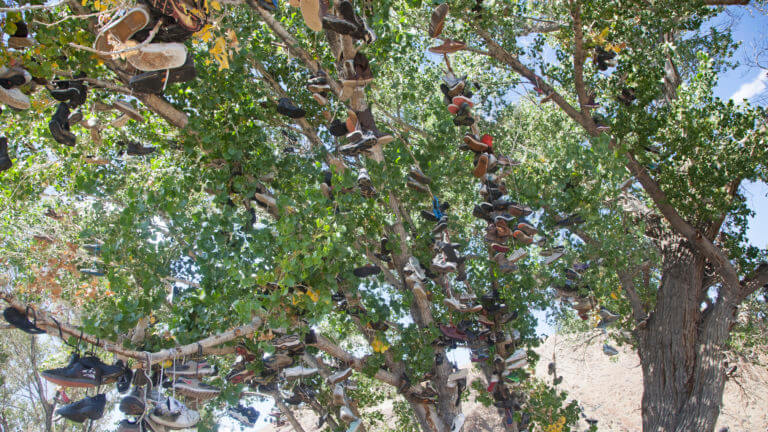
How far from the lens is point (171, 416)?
3191mm

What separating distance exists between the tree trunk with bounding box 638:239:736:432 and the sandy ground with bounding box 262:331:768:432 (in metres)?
3.24

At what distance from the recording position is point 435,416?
16.0ft

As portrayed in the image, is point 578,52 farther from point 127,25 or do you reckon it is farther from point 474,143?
point 127,25

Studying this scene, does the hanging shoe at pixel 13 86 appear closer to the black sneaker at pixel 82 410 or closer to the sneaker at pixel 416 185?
the black sneaker at pixel 82 410

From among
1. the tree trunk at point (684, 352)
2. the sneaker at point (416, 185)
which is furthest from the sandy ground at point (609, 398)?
the sneaker at point (416, 185)

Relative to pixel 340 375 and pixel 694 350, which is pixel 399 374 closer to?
pixel 340 375

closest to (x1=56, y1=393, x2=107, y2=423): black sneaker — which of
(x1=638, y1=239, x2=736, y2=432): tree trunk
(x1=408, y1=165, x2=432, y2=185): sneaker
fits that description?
(x1=408, y1=165, x2=432, y2=185): sneaker

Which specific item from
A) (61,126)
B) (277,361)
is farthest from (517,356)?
(61,126)

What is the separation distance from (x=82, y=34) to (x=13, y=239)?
460 centimetres

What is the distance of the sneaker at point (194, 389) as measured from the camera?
3525 millimetres

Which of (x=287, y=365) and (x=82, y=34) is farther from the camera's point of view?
(x=287, y=365)

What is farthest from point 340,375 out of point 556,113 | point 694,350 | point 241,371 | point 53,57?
point 556,113

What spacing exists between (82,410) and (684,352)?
6.21 metres

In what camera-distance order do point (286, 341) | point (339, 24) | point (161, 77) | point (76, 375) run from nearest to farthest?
point (161, 77)
point (76, 375)
point (339, 24)
point (286, 341)
